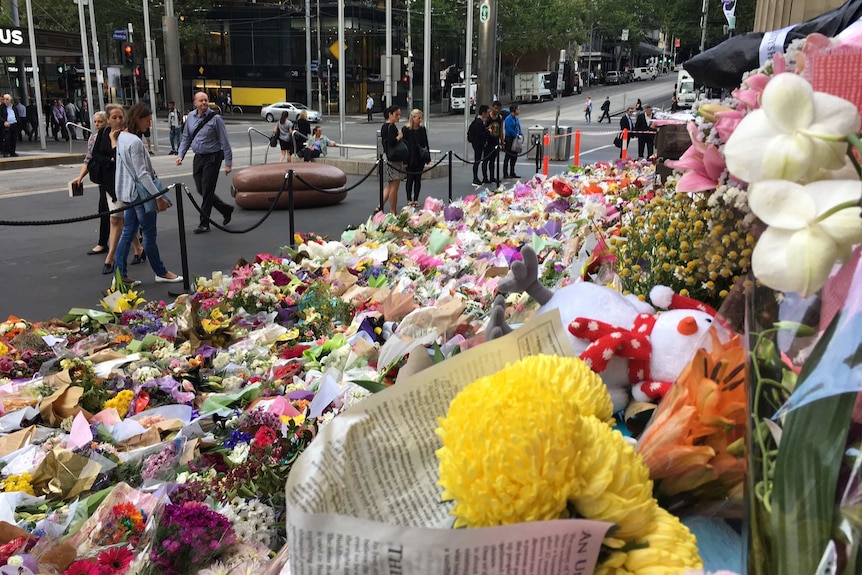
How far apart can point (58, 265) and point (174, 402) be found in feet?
15.3

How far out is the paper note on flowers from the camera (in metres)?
0.83

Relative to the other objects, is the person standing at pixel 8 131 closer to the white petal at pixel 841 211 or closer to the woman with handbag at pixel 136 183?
the woman with handbag at pixel 136 183

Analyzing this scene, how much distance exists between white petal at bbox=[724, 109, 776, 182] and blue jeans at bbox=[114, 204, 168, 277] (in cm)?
639

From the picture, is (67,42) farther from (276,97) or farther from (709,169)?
(709,169)

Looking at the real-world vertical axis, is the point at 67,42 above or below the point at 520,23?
below

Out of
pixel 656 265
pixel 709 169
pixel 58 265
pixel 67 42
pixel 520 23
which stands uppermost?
pixel 520 23

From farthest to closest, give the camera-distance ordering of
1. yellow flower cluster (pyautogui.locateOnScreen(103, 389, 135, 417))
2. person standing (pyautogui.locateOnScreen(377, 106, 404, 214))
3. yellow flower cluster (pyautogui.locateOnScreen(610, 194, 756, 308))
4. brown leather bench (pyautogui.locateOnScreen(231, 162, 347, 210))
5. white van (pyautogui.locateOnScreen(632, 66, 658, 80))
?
1. white van (pyautogui.locateOnScreen(632, 66, 658, 80))
2. brown leather bench (pyautogui.locateOnScreen(231, 162, 347, 210))
3. person standing (pyautogui.locateOnScreen(377, 106, 404, 214))
4. yellow flower cluster (pyautogui.locateOnScreen(103, 389, 135, 417))
5. yellow flower cluster (pyautogui.locateOnScreen(610, 194, 756, 308))

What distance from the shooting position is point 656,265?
233 cm

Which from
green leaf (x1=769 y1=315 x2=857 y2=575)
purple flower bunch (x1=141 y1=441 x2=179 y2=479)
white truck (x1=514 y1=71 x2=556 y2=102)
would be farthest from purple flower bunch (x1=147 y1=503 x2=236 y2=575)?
white truck (x1=514 y1=71 x2=556 y2=102)

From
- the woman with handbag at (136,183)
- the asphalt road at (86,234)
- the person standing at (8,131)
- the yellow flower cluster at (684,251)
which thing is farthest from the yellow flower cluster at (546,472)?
the person standing at (8,131)

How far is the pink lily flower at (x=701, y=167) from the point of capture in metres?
1.43

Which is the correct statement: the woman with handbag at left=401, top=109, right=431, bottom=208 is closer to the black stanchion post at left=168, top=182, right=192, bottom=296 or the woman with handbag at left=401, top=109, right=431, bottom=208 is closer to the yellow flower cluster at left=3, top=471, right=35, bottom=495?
the black stanchion post at left=168, top=182, right=192, bottom=296

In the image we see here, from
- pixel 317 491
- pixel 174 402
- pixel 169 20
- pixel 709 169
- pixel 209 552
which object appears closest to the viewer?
pixel 317 491

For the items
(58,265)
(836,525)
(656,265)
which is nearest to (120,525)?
(656,265)
